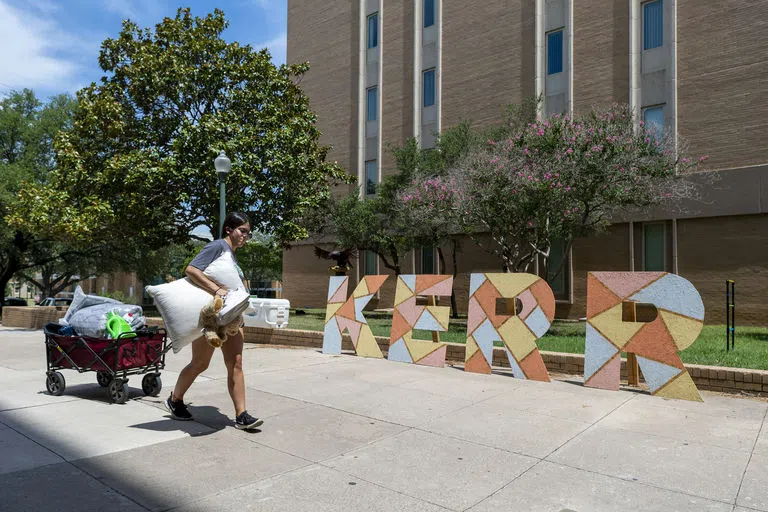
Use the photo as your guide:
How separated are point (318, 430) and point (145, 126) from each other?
50.9ft

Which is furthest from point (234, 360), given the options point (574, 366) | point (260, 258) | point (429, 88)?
point (260, 258)

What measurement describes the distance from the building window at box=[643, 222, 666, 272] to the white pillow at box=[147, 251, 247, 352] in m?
17.2

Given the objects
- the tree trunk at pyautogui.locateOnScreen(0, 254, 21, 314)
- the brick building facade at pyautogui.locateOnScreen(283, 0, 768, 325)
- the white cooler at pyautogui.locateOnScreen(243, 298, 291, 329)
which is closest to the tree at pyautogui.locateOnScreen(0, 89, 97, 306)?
the tree trunk at pyautogui.locateOnScreen(0, 254, 21, 314)

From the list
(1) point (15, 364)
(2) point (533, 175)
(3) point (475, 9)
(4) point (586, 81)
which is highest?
(3) point (475, 9)

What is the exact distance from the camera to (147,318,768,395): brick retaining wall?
7152 mm

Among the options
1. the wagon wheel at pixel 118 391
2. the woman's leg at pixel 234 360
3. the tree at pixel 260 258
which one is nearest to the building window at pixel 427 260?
the wagon wheel at pixel 118 391

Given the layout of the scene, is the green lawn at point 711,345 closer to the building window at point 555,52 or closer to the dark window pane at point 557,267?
the dark window pane at point 557,267

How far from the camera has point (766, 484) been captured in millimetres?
4090

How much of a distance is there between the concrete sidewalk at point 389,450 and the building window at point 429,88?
63.1 ft

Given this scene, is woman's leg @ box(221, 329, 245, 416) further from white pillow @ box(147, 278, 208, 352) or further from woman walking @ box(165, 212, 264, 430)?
white pillow @ box(147, 278, 208, 352)

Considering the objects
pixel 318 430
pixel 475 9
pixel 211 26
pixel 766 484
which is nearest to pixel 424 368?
pixel 318 430

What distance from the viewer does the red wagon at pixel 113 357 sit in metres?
6.57

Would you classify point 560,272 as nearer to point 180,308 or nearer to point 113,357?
point 113,357

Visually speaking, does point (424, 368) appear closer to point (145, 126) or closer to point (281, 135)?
point (281, 135)
